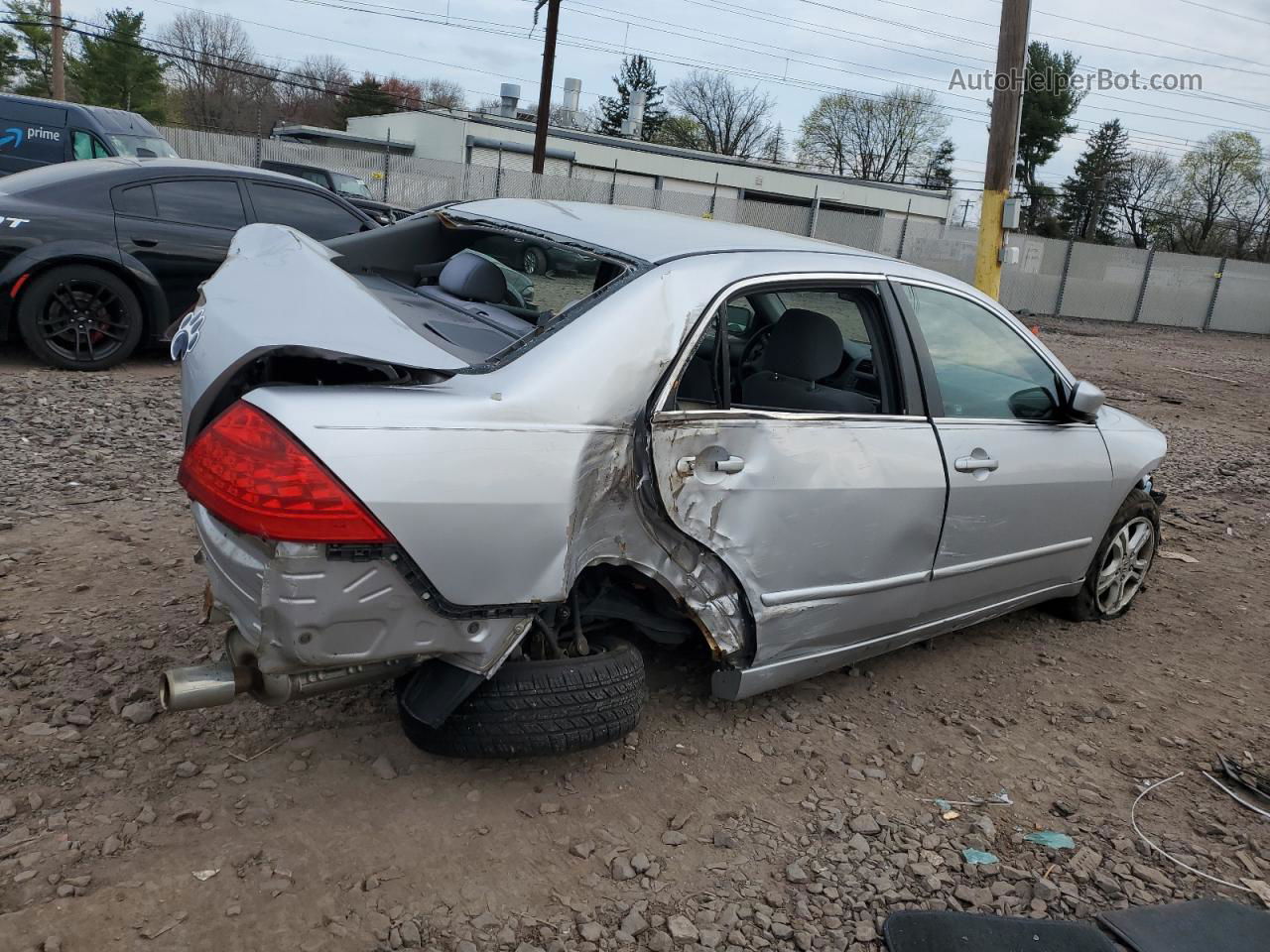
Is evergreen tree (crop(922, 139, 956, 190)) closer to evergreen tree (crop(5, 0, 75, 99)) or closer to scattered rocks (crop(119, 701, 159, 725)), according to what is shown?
evergreen tree (crop(5, 0, 75, 99))

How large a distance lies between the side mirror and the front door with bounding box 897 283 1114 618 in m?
0.05

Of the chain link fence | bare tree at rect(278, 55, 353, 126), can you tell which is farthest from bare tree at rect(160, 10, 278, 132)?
the chain link fence

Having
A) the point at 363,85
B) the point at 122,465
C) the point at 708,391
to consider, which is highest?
the point at 363,85

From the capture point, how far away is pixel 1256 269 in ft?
95.9

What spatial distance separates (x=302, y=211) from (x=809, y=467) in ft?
20.8

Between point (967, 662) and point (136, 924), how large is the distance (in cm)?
310

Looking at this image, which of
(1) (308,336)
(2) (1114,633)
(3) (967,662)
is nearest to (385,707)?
(1) (308,336)

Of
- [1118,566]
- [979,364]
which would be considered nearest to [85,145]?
[979,364]

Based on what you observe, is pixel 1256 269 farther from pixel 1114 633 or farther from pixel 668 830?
pixel 668 830

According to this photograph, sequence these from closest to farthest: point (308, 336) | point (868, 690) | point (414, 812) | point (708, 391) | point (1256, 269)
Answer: point (308, 336)
point (414, 812)
point (708, 391)
point (868, 690)
point (1256, 269)

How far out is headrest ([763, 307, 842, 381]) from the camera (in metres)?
3.49

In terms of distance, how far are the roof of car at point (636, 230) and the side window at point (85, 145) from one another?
33.5 ft

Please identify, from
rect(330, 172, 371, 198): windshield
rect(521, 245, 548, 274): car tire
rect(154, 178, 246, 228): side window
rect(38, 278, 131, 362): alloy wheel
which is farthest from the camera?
rect(330, 172, 371, 198): windshield

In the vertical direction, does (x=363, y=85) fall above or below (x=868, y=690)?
above
